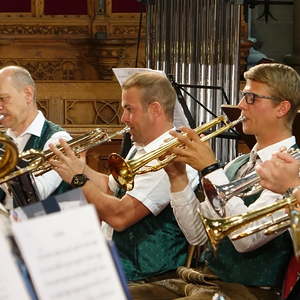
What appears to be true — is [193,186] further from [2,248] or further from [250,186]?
[2,248]

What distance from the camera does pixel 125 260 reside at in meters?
3.86

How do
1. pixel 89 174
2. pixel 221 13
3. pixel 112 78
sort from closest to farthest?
pixel 89 174, pixel 221 13, pixel 112 78

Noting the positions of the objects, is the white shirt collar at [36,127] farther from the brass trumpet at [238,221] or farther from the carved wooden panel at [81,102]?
the carved wooden panel at [81,102]

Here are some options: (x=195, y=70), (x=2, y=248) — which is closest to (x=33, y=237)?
(x=2, y=248)

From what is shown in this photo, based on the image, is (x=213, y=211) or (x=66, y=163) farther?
(x=66, y=163)

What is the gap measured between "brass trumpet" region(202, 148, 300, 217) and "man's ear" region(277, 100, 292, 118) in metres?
Answer: 0.30

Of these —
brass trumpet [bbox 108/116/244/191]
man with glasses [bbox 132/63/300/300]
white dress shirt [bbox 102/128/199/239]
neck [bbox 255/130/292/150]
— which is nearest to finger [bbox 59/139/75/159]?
brass trumpet [bbox 108/116/244/191]

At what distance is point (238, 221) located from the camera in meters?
2.90

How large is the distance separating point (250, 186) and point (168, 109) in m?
0.86

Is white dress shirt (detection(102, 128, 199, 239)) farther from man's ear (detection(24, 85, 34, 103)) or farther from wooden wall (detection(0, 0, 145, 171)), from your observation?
wooden wall (detection(0, 0, 145, 171))

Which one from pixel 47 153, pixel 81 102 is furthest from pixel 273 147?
pixel 81 102

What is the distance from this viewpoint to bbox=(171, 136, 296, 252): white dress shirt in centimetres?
329

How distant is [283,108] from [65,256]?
2142 millimetres

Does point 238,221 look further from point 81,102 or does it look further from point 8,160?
point 81,102
